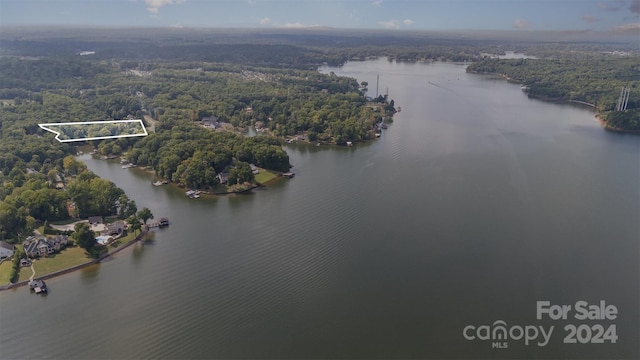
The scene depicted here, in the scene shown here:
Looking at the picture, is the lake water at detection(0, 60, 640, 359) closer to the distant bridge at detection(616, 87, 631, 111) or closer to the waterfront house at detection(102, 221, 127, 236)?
the waterfront house at detection(102, 221, 127, 236)

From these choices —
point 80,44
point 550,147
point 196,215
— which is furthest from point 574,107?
point 80,44

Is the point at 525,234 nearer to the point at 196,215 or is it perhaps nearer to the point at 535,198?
the point at 535,198

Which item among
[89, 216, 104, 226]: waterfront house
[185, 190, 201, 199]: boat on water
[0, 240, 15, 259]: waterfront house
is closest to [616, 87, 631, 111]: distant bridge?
[185, 190, 201, 199]: boat on water

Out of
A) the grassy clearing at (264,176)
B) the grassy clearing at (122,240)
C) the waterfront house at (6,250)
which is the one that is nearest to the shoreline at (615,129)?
the grassy clearing at (264,176)

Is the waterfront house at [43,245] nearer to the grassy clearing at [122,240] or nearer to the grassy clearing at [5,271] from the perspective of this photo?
the grassy clearing at [5,271]

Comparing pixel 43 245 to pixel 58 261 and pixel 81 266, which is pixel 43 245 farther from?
pixel 81 266
